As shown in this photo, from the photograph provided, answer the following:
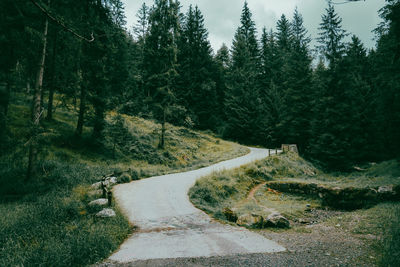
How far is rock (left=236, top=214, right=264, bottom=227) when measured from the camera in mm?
7410

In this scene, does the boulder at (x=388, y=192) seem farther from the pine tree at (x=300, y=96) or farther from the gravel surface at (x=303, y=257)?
the pine tree at (x=300, y=96)

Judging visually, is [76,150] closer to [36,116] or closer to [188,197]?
[36,116]

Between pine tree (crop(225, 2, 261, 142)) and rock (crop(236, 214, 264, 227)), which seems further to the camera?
pine tree (crop(225, 2, 261, 142))

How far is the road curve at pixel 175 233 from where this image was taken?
16.6 feet

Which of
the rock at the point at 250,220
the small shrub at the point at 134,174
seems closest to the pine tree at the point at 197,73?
the small shrub at the point at 134,174

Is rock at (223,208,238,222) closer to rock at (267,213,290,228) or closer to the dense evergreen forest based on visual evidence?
rock at (267,213,290,228)

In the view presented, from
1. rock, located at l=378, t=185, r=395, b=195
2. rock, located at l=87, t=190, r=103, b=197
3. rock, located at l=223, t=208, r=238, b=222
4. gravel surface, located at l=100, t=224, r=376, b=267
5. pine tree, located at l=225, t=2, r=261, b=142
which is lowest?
rock, located at l=223, t=208, r=238, b=222

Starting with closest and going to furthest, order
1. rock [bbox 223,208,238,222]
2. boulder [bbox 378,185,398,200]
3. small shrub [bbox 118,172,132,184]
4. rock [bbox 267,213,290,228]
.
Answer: rock [bbox 267,213,290,228], rock [bbox 223,208,238,222], boulder [bbox 378,185,398,200], small shrub [bbox 118,172,132,184]

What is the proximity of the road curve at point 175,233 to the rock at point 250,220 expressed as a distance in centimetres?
51

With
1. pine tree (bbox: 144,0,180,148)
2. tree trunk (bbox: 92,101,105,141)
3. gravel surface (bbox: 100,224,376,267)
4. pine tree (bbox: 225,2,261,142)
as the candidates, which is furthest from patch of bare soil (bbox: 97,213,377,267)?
pine tree (bbox: 225,2,261,142)

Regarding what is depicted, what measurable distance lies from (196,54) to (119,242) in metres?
40.3

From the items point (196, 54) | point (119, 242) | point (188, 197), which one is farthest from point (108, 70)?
point (196, 54)

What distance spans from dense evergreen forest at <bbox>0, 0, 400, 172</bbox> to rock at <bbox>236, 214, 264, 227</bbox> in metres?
7.07

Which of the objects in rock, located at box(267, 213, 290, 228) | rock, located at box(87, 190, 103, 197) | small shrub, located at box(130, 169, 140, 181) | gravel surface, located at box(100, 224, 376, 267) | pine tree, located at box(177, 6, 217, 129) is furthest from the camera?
pine tree, located at box(177, 6, 217, 129)
